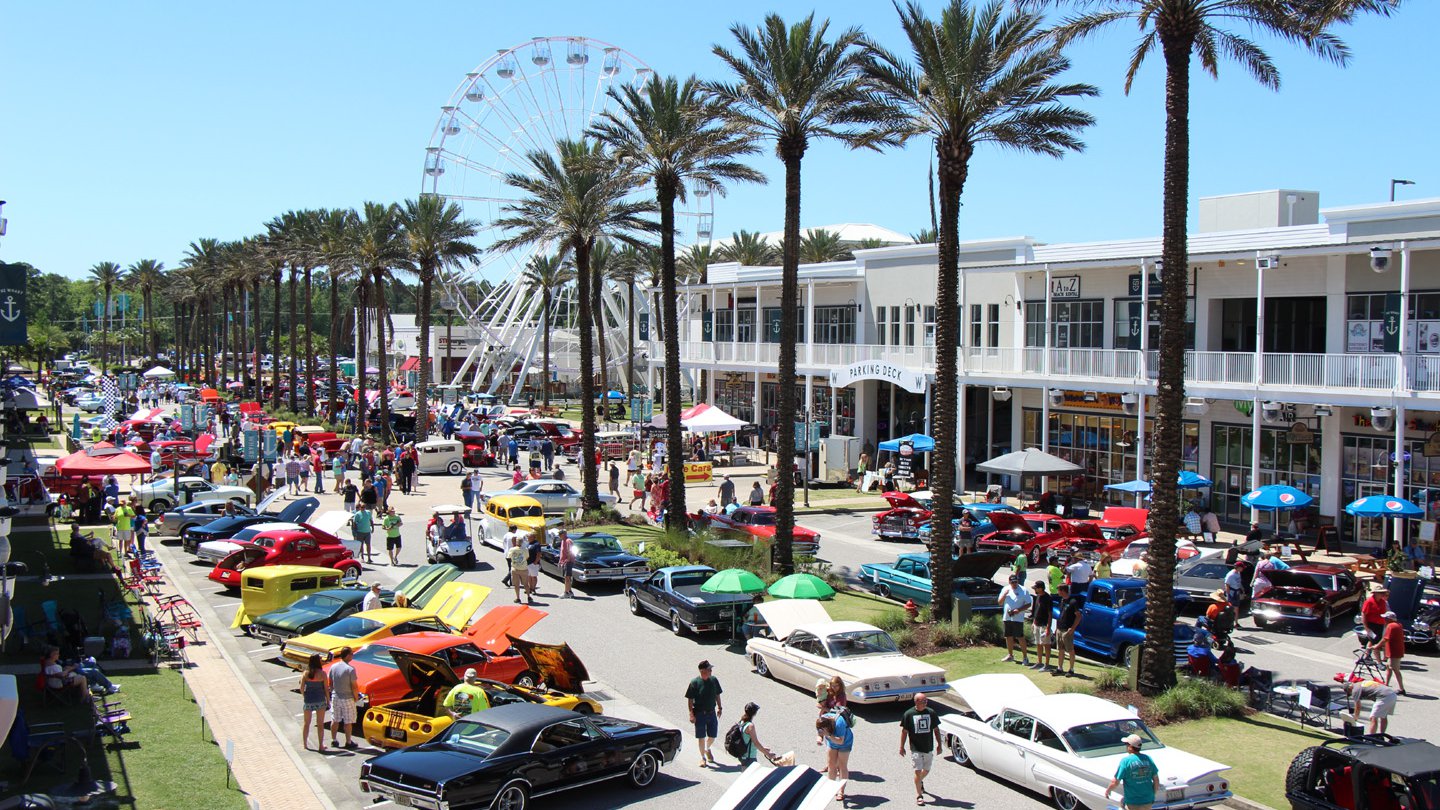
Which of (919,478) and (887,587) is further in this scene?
(919,478)

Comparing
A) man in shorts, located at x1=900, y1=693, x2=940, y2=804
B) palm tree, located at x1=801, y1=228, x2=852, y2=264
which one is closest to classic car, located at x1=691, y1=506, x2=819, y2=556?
man in shorts, located at x1=900, y1=693, x2=940, y2=804

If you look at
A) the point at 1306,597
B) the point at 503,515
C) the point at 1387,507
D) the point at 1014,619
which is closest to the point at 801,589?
the point at 1014,619

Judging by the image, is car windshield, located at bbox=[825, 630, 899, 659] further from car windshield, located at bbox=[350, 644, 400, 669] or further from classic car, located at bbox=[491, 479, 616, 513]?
classic car, located at bbox=[491, 479, 616, 513]

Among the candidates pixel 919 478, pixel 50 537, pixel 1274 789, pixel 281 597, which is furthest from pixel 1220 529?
pixel 50 537

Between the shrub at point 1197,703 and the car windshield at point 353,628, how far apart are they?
11675 millimetres

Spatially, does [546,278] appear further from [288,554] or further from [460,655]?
[460,655]

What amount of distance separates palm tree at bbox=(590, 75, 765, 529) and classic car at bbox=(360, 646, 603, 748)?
14.8 metres

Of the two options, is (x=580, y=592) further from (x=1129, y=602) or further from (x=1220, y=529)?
(x=1220, y=529)

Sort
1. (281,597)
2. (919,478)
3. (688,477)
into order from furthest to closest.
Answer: (688,477), (919,478), (281,597)

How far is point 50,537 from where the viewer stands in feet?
105

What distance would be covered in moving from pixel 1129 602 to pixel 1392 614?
439cm

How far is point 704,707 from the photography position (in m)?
14.7

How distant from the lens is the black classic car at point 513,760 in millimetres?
12406

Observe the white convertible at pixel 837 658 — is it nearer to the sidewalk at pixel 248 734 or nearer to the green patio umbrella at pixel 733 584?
the green patio umbrella at pixel 733 584
